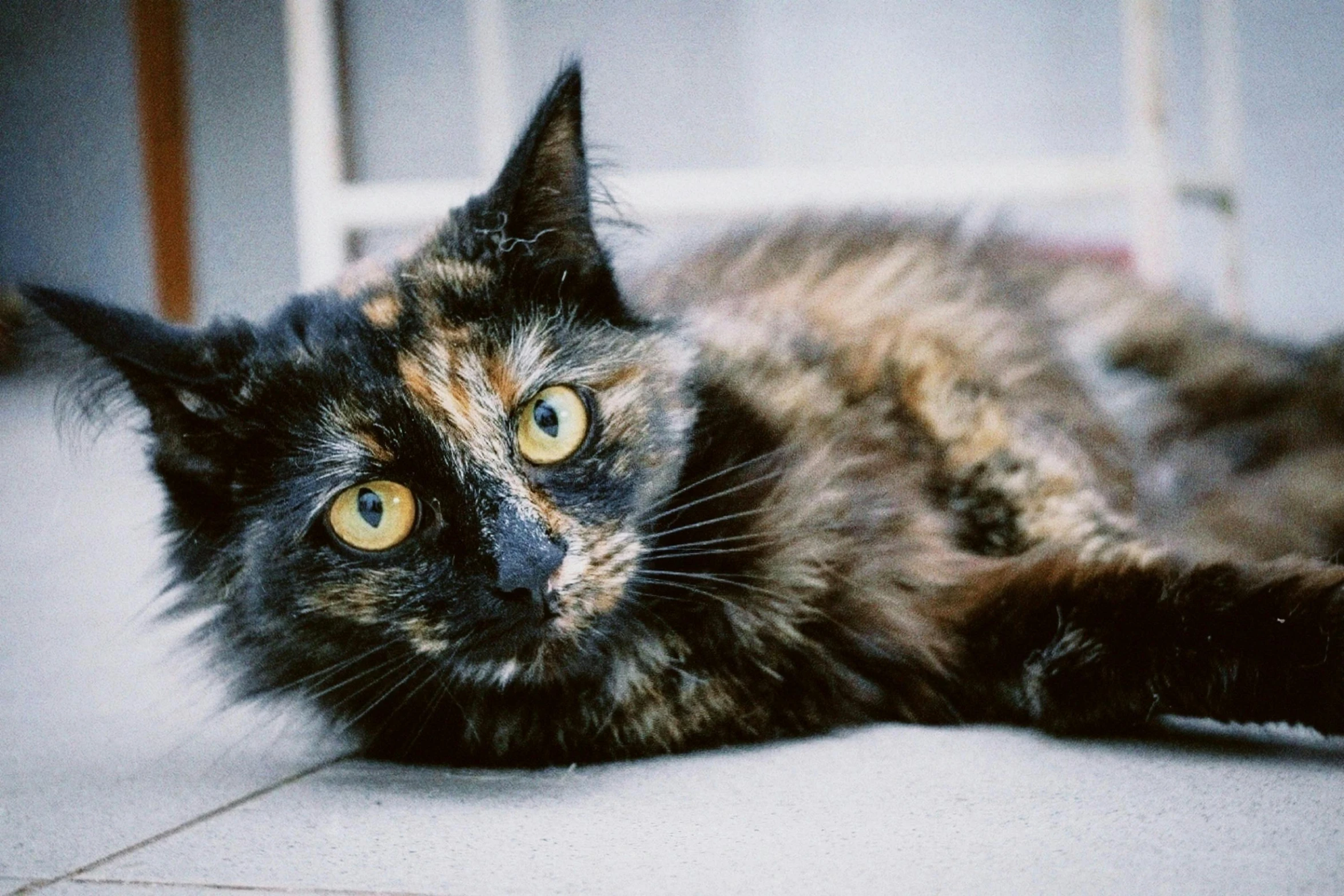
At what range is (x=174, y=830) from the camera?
3.97ft

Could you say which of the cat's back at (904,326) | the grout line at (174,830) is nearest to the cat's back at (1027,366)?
the cat's back at (904,326)

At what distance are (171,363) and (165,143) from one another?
1.11 m

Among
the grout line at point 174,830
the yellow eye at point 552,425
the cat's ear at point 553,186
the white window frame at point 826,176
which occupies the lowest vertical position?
the grout line at point 174,830

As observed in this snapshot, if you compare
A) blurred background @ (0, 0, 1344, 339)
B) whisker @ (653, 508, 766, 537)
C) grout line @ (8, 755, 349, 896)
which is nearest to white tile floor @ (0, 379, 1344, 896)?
grout line @ (8, 755, 349, 896)

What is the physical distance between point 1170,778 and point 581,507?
651mm

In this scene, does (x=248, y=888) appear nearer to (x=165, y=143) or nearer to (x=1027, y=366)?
(x=1027, y=366)

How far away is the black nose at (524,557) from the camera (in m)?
1.26

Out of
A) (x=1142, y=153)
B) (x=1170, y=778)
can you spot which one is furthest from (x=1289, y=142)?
(x=1170, y=778)

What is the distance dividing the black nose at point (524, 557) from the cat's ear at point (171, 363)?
0.39 metres

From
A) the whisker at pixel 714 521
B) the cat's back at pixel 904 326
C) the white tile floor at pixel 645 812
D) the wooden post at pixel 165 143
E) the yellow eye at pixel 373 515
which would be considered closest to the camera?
the white tile floor at pixel 645 812

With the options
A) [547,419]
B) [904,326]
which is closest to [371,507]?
[547,419]

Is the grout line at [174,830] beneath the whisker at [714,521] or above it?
beneath

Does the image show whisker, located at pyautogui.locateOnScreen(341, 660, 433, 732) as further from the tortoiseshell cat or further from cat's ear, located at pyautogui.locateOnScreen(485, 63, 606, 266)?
cat's ear, located at pyautogui.locateOnScreen(485, 63, 606, 266)

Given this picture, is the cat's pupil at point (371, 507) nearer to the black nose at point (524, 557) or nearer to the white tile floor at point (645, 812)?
the black nose at point (524, 557)
